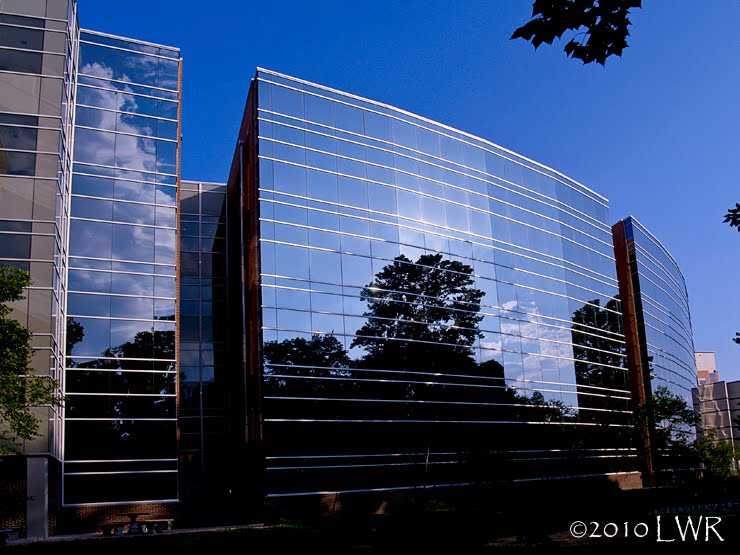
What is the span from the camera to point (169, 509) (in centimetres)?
3209

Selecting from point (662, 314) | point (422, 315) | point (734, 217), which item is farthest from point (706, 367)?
point (734, 217)

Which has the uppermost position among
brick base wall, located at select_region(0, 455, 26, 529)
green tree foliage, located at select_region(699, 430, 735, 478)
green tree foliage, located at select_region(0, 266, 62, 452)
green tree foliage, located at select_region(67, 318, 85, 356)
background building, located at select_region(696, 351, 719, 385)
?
background building, located at select_region(696, 351, 719, 385)

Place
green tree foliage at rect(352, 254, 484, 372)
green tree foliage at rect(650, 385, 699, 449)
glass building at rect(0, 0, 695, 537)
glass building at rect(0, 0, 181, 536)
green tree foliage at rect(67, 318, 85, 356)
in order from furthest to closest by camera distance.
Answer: green tree foliage at rect(650, 385, 699, 449) → green tree foliage at rect(352, 254, 484, 372) → green tree foliage at rect(67, 318, 85, 356) → glass building at rect(0, 0, 695, 537) → glass building at rect(0, 0, 181, 536)

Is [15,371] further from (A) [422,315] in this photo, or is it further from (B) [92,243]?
(A) [422,315]

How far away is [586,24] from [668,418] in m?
50.8

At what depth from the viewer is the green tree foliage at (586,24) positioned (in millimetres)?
7461

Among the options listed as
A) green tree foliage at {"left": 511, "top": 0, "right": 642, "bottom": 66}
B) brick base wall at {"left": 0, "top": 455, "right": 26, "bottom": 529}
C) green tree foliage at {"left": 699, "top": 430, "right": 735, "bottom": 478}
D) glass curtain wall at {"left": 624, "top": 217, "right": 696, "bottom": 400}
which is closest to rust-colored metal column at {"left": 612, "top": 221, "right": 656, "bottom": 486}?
glass curtain wall at {"left": 624, "top": 217, "right": 696, "bottom": 400}

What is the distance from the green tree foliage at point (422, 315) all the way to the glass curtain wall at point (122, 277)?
974cm

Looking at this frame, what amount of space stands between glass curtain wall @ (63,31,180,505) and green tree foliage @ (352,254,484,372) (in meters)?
9.74

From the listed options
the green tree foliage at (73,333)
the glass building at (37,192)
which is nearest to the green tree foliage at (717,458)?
the green tree foliage at (73,333)

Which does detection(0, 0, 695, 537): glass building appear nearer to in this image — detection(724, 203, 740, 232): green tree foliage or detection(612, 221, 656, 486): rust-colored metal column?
detection(612, 221, 656, 486): rust-colored metal column

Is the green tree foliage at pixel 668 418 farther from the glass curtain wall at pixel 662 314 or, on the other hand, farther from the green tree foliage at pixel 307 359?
the green tree foliage at pixel 307 359

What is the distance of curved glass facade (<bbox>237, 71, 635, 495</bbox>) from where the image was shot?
35.1 metres

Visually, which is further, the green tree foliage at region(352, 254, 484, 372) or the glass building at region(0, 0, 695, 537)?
the green tree foliage at region(352, 254, 484, 372)
